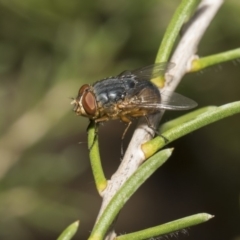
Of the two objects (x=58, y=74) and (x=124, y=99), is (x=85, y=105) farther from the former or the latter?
(x=58, y=74)

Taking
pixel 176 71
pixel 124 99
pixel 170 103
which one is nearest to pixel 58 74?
pixel 124 99

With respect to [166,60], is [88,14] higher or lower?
higher

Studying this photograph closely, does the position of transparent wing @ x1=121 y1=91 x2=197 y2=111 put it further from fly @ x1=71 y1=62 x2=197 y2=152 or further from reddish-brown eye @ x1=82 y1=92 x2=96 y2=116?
reddish-brown eye @ x1=82 y1=92 x2=96 y2=116

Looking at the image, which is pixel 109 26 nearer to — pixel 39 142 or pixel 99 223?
pixel 39 142

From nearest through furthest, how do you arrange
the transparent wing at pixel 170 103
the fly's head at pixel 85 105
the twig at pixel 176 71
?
the twig at pixel 176 71 → the transparent wing at pixel 170 103 → the fly's head at pixel 85 105

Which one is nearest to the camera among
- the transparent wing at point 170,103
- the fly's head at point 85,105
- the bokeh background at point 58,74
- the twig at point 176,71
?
the twig at point 176,71

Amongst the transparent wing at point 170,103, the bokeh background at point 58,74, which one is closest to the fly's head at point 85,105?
the transparent wing at point 170,103

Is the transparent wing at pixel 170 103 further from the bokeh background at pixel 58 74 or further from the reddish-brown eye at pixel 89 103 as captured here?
the bokeh background at pixel 58 74

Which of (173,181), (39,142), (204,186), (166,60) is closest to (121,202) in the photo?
(166,60)
